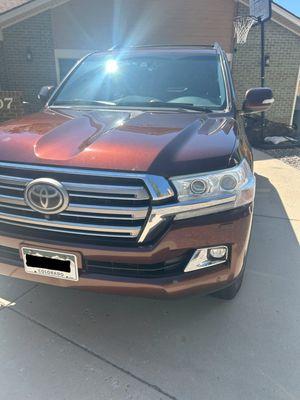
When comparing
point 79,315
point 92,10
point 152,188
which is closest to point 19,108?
point 92,10

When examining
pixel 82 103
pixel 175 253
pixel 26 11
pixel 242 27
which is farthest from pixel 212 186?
pixel 26 11

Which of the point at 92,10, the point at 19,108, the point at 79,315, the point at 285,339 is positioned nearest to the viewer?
the point at 285,339

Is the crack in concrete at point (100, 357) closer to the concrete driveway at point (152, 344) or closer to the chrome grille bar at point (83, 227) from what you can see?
the concrete driveway at point (152, 344)

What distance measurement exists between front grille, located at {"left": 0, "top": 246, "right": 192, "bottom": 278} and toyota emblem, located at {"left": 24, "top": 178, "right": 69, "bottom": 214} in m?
0.34

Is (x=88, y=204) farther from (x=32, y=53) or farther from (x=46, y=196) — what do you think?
(x=32, y=53)

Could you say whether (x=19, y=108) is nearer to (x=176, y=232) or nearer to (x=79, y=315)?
(x=79, y=315)

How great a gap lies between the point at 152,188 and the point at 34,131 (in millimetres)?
1038

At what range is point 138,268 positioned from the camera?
207 cm

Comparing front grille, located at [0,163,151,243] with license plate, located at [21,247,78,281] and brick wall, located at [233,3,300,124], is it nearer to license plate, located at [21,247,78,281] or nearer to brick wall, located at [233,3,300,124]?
license plate, located at [21,247,78,281]

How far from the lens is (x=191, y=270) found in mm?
2082

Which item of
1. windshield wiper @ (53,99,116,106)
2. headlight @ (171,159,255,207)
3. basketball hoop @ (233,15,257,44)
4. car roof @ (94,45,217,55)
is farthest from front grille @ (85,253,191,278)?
basketball hoop @ (233,15,257,44)

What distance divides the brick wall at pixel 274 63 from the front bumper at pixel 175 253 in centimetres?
1202

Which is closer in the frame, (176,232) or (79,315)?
(176,232)

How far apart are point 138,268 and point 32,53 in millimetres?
12178
